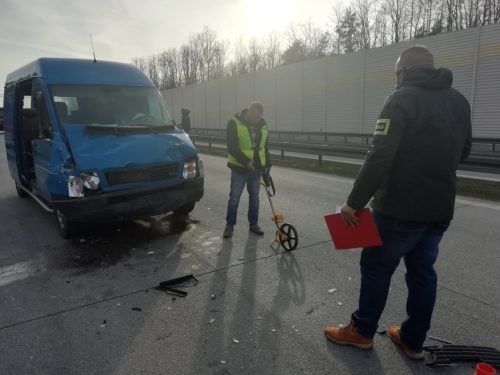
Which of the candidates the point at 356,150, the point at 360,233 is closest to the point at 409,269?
the point at 360,233

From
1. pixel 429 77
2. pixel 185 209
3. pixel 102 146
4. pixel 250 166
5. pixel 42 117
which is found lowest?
pixel 185 209

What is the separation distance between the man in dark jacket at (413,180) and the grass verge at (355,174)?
6.01 meters

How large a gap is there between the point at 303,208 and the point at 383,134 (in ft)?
15.9

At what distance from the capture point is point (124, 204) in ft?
17.1

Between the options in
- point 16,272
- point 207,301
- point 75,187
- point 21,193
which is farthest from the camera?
point 21,193

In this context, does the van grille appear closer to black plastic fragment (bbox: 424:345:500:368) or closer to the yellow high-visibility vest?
the yellow high-visibility vest

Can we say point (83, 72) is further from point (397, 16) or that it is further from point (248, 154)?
point (397, 16)

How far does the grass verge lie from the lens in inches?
321

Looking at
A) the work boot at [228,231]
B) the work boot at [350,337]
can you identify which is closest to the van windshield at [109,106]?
the work boot at [228,231]

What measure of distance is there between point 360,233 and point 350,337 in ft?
2.76

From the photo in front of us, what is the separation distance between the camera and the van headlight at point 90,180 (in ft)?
16.4

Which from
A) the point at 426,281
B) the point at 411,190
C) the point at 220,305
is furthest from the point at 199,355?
the point at 411,190

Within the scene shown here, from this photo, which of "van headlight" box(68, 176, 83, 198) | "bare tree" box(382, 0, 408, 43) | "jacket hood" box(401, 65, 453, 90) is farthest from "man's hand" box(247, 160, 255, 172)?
"bare tree" box(382, 0, 408, 43)

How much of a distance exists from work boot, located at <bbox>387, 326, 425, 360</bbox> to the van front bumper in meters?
3.47
